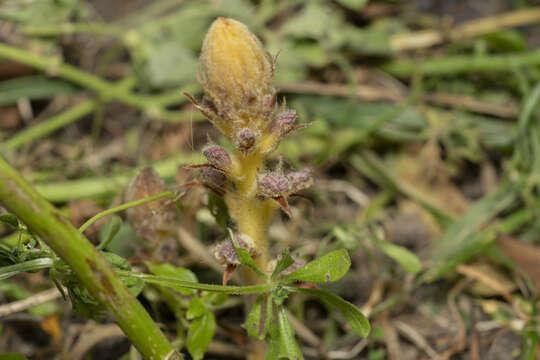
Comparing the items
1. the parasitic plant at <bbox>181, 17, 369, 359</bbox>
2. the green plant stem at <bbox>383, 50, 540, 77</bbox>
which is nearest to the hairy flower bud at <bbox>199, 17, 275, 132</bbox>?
the parasitic plant at <bbox>181, 17, 369, 359</bbox>

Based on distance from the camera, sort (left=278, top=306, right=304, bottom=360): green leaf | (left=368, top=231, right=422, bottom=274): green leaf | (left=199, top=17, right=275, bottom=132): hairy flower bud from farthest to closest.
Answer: (left=368, top=231, right=422, bottom=274): green leaf, (left=278, top=306, right=304, bottom=360): green leaf, (left=199, top=17, right=275, bottom=132): hairy flower bud

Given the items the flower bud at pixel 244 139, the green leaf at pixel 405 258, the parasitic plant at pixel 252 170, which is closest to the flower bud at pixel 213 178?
the parasitic plant at pixel 252 170

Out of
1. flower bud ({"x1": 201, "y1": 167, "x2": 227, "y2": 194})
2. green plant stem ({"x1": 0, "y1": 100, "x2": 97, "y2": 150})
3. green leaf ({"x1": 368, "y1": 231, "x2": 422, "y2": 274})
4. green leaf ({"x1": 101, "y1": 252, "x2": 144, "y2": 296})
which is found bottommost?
green leaf ({"x1": 368, "y1": 231, "x2": 422, "y2": 274})

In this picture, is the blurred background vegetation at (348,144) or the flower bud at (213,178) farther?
the blurred background vegetation at (348,144)

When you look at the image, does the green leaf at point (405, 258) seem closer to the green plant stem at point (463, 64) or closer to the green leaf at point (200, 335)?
the green leaf at point (200, 335)

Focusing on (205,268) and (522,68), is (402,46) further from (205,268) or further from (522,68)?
(205,268)

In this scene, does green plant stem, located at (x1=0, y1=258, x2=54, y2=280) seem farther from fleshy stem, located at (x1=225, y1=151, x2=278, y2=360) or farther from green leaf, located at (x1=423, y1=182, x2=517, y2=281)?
green leaf, located at (x1=423, y1=182, x2=517, y2=281)
